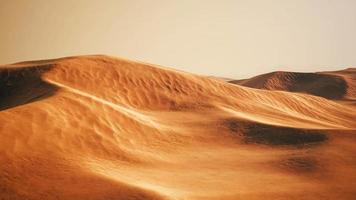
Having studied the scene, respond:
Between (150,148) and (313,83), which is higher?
(150,148)

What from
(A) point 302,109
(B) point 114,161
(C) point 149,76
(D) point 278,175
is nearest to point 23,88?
(C) point 149,76

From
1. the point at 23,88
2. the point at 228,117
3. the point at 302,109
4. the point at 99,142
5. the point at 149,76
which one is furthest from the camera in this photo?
the point at 302,109

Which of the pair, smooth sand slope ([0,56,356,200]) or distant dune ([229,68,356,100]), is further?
distant dune ([229,68,356,100])

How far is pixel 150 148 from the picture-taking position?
417 inches

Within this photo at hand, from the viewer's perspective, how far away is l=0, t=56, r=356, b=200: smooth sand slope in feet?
22.8

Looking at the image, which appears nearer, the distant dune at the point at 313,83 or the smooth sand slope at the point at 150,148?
the smooth sand slope at the point at 150,148

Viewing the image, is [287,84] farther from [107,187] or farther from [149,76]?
[107,187]

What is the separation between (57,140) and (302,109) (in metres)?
16.4

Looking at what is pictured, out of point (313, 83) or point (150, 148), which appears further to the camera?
point (313, 83)

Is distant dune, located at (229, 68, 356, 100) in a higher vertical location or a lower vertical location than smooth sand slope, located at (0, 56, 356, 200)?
lower

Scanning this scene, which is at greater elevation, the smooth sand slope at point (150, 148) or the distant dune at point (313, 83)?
the smooth sand slope at point (150, 148)

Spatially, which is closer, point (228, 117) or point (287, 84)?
point (228, 117)

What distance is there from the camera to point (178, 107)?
54.5 feet

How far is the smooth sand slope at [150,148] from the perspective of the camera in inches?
273
